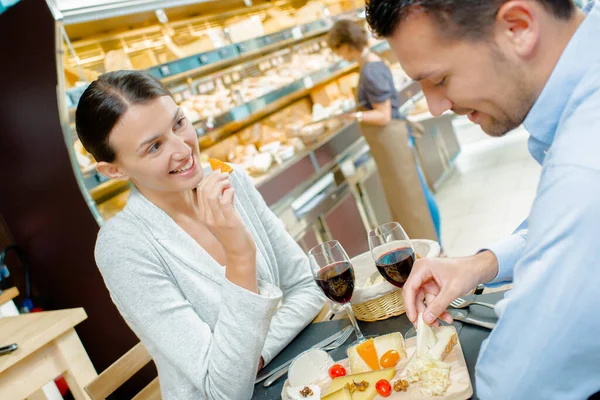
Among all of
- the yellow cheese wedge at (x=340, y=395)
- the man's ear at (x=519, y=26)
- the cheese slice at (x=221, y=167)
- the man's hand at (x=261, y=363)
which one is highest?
the man's ear at (x=519, y=26)

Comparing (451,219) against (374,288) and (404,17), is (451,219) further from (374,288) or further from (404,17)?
(404,17)

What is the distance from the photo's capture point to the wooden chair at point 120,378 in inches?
61.0

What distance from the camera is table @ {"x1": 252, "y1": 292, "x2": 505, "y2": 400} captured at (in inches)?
40.4

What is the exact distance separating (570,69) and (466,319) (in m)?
0.56

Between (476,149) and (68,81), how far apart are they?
535 cm

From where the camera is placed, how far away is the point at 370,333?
124 cm

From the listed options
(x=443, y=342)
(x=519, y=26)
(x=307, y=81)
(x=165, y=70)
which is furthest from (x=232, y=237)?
(x=307, y=81)

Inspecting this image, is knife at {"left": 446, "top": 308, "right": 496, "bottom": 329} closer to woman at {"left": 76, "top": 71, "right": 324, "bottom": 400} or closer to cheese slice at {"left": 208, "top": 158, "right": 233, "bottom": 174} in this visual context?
woman at {"left": 76, "top": 71, "right": 324, "bottom": 400}

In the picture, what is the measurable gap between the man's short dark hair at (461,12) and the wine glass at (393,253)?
0.50 metres

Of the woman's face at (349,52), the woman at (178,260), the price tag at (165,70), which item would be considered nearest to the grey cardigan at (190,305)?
the woman at (178,260)

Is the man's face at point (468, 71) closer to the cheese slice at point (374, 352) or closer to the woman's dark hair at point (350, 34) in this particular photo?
the cheese slice at point (374, 352)

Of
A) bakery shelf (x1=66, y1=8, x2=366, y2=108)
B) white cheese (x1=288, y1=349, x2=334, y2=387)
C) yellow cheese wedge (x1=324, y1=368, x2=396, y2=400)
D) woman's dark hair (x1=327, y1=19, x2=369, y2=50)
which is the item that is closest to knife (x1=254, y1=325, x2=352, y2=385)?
white cheese (x1=288, y1=349, x2=334, y2=387)

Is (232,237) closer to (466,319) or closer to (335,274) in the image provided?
(335,274)

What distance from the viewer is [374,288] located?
49.4 inches
